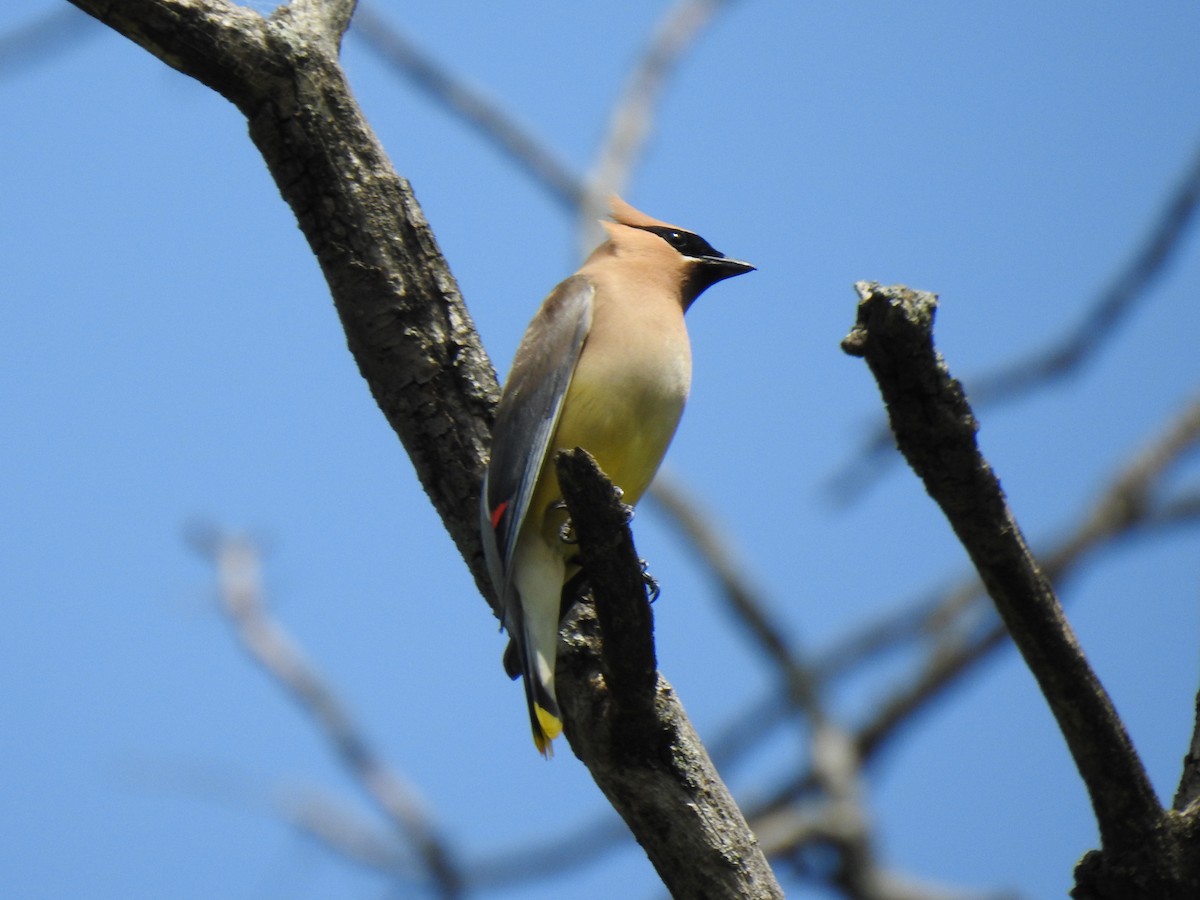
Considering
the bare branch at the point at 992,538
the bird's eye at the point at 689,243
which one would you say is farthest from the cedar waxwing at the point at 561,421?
the bare branch at the point at 992,538

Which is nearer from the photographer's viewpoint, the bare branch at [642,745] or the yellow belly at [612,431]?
the bare branch at [642,745]

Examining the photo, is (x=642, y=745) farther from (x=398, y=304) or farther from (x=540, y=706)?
(x=398, y=304)

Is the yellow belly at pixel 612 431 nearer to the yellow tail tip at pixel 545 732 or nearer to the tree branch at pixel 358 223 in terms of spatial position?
the tree branch at pixel 358 223

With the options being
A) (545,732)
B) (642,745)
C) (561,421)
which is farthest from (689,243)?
(642,745)

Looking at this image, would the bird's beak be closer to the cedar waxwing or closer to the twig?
the cedar waxwing

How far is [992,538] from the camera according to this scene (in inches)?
128

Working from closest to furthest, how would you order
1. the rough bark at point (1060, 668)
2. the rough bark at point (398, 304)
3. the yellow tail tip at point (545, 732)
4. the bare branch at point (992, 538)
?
1. the bare branch at point (992, 538)
2. the rough bark at point (1060, 668)
3. the rough bark at point (398, 304)
4. the yellow tail tip at point (545, 732)

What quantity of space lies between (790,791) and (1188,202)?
4403 mm

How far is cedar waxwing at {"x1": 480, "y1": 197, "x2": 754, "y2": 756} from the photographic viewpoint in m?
3.89

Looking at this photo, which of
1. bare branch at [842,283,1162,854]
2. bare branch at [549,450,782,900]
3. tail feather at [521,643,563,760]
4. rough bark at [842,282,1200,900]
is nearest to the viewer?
bare branch at [842,283,1162,854]

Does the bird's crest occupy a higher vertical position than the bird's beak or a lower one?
higher

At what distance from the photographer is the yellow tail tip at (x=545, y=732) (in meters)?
3.82

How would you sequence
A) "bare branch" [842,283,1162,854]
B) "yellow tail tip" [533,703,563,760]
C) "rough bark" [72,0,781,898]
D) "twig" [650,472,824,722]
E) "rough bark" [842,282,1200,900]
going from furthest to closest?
"twig" [650,472,824,722]
"yellow tail tip" [533,703,563,760]
"rough bark" [72,0,781,898]
"rough bark" [842,282,1200,900]
"bare branch" [842,283,1162,854]

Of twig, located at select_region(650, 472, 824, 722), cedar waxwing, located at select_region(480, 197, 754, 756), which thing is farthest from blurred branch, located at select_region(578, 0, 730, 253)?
cedar waxwing, located at select_region(480, 197, 754, 756)
